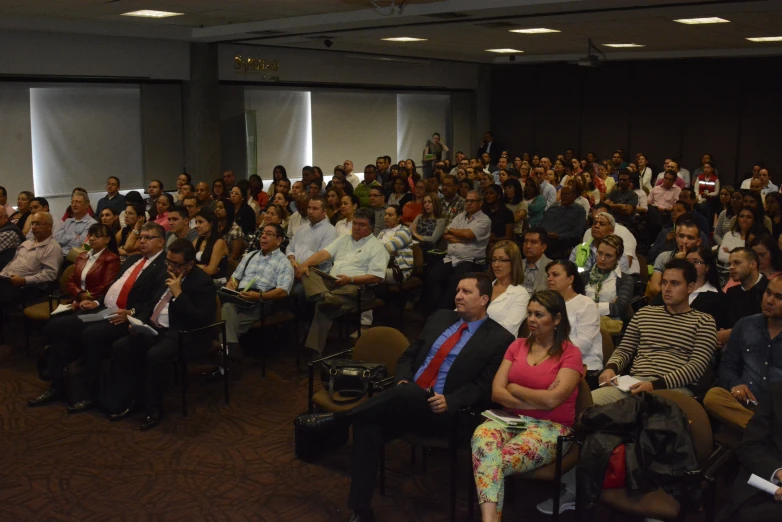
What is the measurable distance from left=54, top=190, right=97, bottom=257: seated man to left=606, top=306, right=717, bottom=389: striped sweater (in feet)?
18.3

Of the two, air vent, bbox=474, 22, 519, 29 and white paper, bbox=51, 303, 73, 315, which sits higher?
air vent, bbox=474, 22, 519, 29

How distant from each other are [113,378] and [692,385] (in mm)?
3630

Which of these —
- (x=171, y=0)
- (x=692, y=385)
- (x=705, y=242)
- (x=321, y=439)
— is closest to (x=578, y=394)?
(x=692, y=385)

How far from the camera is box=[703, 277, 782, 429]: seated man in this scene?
4061mm

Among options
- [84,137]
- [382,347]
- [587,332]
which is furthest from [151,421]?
[84,137]

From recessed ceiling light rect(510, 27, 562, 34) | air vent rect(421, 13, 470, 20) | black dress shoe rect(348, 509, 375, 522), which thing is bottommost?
black dress shoe rect(348, 509, 375, 522)

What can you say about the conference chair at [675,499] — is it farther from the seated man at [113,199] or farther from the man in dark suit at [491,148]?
the man in dark suit at [491,148]

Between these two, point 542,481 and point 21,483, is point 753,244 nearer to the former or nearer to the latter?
point 542,481

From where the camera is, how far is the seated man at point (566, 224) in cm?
924

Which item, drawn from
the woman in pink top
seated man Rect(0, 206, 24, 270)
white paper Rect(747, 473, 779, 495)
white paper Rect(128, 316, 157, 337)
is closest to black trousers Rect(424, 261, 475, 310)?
white paper Rect(128, 316, 157, 337)

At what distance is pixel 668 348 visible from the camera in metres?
4.49

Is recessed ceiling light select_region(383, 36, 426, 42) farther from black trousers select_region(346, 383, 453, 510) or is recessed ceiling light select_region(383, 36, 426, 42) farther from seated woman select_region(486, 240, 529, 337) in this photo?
black trousers select_region(346, 383, 453, 510)

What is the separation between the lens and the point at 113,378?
5.50 m

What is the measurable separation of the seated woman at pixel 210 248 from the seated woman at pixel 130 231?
112cm
